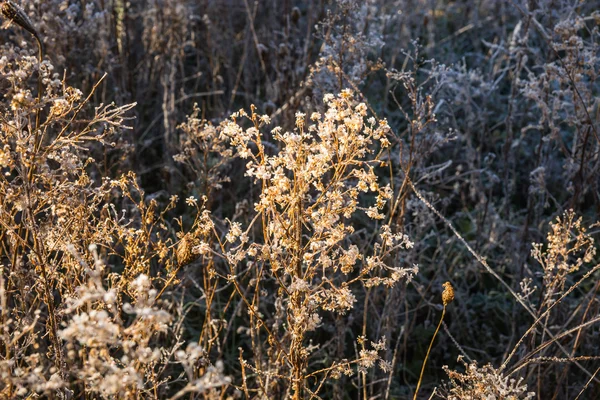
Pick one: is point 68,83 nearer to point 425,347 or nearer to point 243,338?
point 243,338

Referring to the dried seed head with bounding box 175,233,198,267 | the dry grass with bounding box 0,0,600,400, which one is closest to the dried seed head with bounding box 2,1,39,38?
the dry grass with bounding box 0,0,600,400

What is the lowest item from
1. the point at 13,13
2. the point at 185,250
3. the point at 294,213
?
the point at 185,250

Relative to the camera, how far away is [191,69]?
4566 millimetres

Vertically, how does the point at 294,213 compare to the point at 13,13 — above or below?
below

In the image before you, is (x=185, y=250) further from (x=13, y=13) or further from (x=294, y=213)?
(x=13, y=13)


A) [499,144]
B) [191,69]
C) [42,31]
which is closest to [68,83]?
[42,31]

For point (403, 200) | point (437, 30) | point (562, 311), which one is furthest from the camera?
point (437, 30)

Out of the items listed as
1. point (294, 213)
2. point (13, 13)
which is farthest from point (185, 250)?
point (13, 13)

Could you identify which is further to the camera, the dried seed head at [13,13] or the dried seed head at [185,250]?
the dried seed head at [185,250]

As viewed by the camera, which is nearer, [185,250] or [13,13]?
[13,13]

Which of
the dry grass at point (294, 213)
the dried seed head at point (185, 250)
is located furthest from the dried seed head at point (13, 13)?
the dried seed head at point (185, 250)

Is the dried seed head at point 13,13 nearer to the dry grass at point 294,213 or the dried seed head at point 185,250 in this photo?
the dry grass at point 294,213

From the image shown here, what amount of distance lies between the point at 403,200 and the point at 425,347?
1.09 m

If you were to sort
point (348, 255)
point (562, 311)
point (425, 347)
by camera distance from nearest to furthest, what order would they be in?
point (348, 255) < point (562, 311) < point (425, 347)
